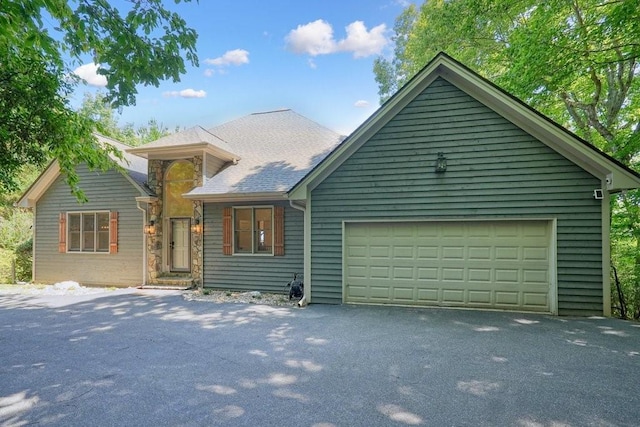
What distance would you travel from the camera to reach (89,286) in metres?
11.0

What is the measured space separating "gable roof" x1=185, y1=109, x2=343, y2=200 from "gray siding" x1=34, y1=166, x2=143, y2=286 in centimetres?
298

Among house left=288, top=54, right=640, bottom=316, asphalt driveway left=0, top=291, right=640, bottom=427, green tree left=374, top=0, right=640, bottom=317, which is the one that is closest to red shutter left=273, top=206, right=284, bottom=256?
house left=288, top=54, right=640, bottom=316

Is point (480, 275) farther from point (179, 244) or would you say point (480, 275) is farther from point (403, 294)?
point (179, 244)

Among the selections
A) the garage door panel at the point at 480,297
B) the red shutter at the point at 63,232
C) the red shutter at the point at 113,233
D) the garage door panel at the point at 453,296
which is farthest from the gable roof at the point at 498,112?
the red shutter at the point at 63,232

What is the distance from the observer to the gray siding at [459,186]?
248 inches

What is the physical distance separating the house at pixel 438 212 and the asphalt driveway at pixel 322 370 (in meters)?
0.76

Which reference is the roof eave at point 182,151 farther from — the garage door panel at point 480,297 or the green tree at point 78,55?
the garage door panel at point 480,297

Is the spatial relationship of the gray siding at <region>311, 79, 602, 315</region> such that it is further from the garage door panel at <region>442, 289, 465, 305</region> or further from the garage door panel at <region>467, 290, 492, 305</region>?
the garage door panel at <region>442, 289, 465, 305</region>

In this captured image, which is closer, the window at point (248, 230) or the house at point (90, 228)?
the window at point (248, 230)

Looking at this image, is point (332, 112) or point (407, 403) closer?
point (407, 403)

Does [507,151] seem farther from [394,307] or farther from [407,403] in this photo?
[407,403]

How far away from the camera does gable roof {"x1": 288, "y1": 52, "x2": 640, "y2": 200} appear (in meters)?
5.97

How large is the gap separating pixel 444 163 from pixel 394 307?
321 centimetres

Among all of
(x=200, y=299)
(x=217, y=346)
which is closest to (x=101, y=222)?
(x=200, y=299)
